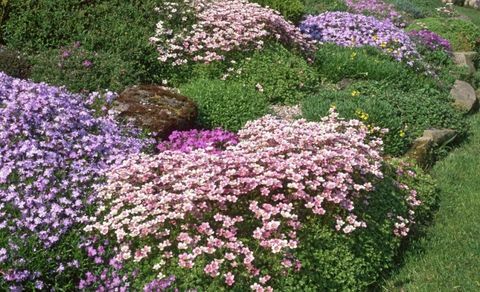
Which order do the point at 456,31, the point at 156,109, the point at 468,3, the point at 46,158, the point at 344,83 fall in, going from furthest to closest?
1. the point at 468,3
2. the point at 456,31
3. the point at 344,83
4. the point at 156,109
5. the point at 46,158

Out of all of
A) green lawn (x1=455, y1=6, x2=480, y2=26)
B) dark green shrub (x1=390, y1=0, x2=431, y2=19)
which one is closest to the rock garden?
dark green shrub (x1=390, y1=0, x2=431, y2=19)

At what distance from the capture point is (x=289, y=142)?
6379mm

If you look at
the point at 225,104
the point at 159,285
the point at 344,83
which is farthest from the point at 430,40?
the point at 159,285

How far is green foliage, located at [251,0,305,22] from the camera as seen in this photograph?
43.0 feet

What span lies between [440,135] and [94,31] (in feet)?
19.1

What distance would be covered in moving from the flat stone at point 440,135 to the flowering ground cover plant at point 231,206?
9.71 ft

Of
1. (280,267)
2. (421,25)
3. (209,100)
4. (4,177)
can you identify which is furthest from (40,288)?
(421,25)

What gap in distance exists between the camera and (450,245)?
643 cm

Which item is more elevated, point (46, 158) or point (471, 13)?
point (46, 158)

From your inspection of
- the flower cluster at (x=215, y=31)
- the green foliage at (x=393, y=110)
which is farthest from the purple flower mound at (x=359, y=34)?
the green foliage at (x=393, y=110)

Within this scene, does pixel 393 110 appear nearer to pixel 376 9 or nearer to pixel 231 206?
pixel 231 206

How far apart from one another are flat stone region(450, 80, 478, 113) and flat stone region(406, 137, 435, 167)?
2.65m

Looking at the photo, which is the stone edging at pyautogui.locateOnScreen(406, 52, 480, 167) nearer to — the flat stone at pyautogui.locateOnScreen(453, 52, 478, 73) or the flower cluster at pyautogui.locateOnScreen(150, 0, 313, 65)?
the flat stone at pyautogui.locateOnScreen(453, 52, 478, 73)

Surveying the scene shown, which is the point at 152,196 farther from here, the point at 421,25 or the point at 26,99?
the point at 421,25
